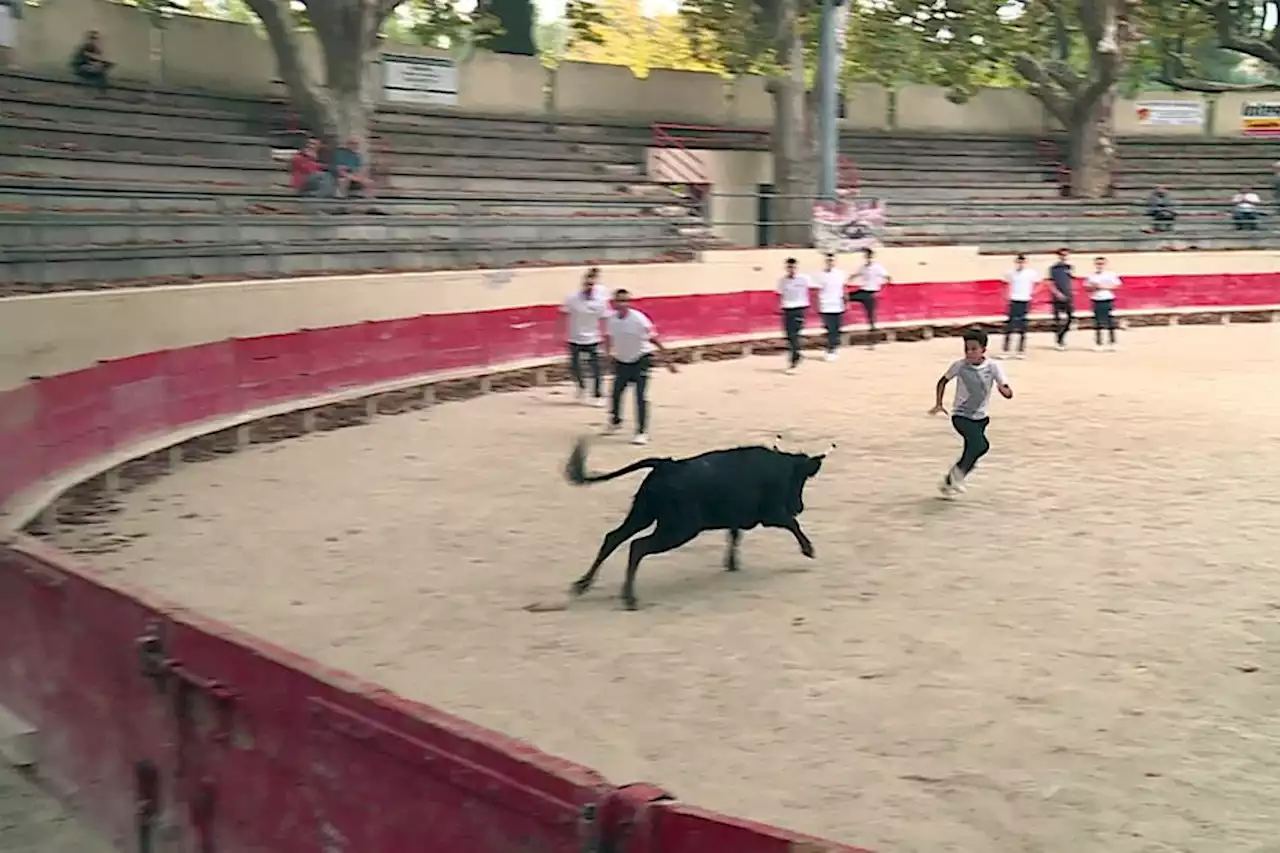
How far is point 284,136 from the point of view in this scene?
23047mm

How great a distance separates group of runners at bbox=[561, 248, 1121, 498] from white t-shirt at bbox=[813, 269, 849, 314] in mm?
14

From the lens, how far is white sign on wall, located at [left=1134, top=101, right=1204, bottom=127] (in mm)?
37781

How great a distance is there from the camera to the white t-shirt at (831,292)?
65.9ft

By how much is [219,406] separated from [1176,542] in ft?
27.8

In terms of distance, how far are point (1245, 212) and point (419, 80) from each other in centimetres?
1822

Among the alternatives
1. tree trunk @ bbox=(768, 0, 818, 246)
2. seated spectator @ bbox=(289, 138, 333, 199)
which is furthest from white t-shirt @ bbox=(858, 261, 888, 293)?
seated spectator @ bbox=(289, 138, 333, 199)

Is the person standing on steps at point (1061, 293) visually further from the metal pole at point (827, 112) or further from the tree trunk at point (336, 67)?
the tree trunk at point (336, 67)

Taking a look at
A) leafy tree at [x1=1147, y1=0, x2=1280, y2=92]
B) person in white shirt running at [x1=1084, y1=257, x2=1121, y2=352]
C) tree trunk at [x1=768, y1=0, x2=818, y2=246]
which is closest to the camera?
person in white shirt running at [x1=1084, y1=257, x2=1121, y2=352]

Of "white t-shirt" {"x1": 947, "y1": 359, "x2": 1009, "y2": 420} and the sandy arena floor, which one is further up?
"white t-shirt" {"x1": 947, "y1": 359, "x2": 1009, "y2": 420}

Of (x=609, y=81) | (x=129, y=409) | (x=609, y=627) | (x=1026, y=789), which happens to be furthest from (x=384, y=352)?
(x=609, y=81)

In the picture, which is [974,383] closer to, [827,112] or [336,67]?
[336,67]

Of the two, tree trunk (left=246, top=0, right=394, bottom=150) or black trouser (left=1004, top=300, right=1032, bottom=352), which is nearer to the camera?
black trouser (left=1004, top=300, right=1032, bottom=352)

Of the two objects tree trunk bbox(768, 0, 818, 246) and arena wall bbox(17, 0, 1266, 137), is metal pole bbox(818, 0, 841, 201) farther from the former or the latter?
arena wall bbox(17, 0, 1266, 137)

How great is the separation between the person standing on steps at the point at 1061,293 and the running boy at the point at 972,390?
10.9 metres
